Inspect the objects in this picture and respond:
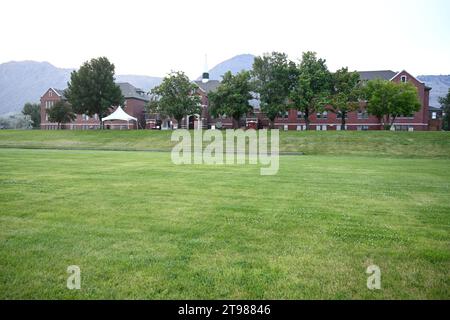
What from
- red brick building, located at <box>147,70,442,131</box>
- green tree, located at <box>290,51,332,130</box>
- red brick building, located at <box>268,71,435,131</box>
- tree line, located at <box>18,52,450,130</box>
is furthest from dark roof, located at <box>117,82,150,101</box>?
green tree, located at <box>290,51,332,130</box>

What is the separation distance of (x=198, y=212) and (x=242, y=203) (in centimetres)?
156

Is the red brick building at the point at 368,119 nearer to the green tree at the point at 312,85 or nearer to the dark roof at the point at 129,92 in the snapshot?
the green tree at the point at 312,85

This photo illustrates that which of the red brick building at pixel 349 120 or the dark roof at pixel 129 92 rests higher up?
the dark roof at pixel 129 92

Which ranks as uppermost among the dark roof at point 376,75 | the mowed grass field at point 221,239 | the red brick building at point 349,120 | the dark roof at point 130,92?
the dark roof at point 376,75

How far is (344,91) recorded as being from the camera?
60.9 m

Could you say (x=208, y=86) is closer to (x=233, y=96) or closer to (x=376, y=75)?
(x=233, y=96)

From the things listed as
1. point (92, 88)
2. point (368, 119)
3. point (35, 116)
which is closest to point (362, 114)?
point (368, 119)

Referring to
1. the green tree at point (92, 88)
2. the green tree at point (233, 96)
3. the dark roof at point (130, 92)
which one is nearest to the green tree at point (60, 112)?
the dark roof at point (130, 92)

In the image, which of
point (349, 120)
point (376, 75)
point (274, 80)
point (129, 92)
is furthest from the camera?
point (129, 92)

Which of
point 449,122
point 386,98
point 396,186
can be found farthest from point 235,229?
point 449,122

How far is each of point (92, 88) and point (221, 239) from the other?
2747 inches

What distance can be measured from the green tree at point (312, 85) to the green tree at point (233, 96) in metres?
9.73

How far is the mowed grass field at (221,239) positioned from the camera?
4.44 m

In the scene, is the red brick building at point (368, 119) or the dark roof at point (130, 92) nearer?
the red brick building at point (368, 119)
